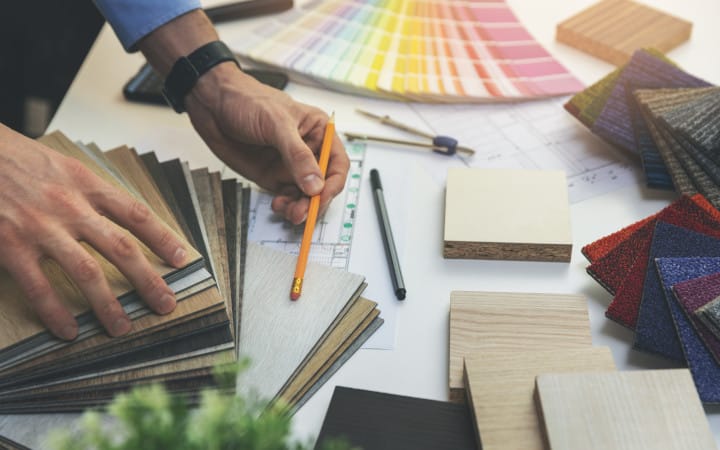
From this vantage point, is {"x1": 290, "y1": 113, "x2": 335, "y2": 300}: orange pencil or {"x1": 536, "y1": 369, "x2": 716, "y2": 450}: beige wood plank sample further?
{"x1": 290, "y1": 113, "x2": 335, "y2": 300}: orange pencil

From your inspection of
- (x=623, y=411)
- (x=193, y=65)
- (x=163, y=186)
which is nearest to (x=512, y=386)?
(x=623, y=411)

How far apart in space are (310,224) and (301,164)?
0.31 ft

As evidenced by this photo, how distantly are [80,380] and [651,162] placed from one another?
885 millimetres

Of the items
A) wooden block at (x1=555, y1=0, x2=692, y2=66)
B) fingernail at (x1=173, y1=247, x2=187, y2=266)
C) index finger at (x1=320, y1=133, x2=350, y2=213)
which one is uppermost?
fingernail at (x1=173, y1=247, x2=187, y2=266)

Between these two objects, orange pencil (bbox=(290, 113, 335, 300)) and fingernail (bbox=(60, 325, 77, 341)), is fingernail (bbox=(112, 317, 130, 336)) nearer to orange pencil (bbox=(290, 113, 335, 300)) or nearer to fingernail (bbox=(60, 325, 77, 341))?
fingernail (bbox=(60, 325, 77, 341))

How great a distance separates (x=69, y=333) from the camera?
799 millimetres

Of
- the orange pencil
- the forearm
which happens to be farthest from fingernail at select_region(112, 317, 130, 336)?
the forearm

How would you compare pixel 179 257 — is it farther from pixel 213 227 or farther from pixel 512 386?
pixel 512 386

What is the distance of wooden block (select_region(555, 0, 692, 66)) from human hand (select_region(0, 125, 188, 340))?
0.97 m

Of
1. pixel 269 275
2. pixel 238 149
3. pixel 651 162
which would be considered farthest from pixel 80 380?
pixel 651 162

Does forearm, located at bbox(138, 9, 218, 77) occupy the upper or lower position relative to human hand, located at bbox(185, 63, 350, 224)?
upper

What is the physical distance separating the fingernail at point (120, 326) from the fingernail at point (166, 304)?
0.13 ft

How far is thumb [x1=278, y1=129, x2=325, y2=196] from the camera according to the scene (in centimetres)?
105

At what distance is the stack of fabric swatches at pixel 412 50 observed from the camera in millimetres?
1349
